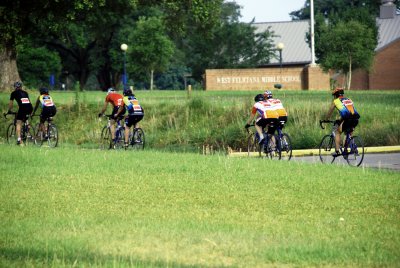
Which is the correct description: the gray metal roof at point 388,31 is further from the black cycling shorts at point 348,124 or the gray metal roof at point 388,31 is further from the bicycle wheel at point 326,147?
the black cycling shorts at point 348,124

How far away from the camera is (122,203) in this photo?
478 inches

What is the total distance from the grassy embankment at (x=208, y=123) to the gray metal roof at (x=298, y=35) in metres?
51.7

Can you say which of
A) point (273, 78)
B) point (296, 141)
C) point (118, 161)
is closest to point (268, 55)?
point (273, 78)

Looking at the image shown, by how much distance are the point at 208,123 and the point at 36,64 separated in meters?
45.8

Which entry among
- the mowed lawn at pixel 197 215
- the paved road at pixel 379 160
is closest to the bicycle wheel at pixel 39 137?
the paved road at pixel 379 160

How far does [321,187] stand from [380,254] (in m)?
5.34

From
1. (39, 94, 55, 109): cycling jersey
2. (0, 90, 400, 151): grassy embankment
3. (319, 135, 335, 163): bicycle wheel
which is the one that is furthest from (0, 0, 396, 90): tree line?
(319, 135, 335, 163): bicycle wheel

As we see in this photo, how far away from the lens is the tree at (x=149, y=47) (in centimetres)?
6681

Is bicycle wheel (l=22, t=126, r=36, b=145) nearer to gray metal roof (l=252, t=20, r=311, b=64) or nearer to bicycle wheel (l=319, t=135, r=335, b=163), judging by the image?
bicycle wheel (l=319, t=135, r=335, b=163)

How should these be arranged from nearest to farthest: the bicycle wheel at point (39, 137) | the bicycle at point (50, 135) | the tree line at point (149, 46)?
the bicycle at point (50, 135), the bicycle wheel at point (39, 137), the tree line at point (149, 46)

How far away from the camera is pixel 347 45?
6412cm

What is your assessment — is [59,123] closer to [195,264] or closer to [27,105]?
[27,105]

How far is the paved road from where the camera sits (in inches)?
747

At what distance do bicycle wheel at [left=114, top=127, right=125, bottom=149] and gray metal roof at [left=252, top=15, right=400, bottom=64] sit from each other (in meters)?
60.2
